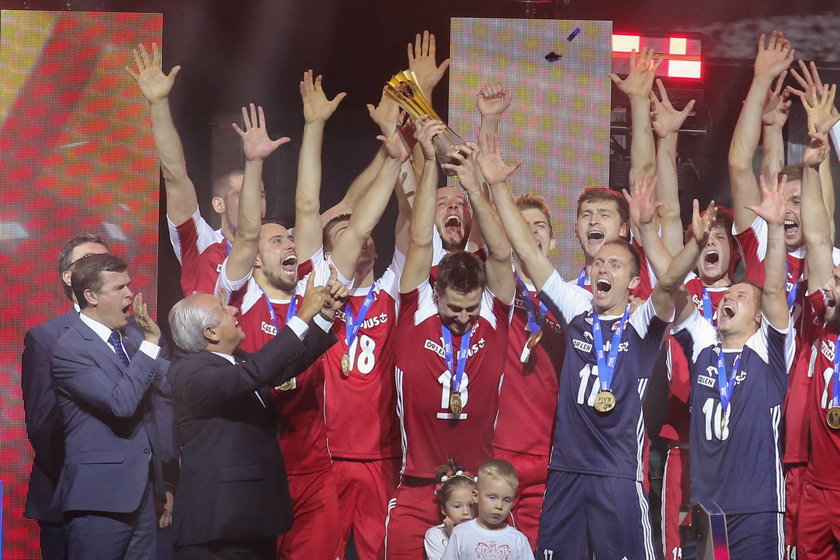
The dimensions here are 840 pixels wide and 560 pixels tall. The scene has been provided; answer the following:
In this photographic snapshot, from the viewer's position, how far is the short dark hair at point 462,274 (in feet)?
15.2

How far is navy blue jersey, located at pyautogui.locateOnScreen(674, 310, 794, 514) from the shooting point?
471cm

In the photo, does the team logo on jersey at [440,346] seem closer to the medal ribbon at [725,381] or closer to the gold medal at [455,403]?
the gold medal at [455,403]

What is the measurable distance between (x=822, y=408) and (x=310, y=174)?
2328mm

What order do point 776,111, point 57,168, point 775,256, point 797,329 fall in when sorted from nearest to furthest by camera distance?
point 775,256
point 797,329
point 776,111
point 57,168

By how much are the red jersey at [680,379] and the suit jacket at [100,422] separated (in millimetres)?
2249

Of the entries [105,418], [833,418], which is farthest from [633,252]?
[105,418]

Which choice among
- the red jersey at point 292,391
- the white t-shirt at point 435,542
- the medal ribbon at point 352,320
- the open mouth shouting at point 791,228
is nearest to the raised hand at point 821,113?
the open mouth shouting at point 791,228

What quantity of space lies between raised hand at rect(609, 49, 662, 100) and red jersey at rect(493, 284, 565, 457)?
108 cm

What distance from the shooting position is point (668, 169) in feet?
16.9

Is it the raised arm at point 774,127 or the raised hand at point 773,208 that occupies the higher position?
the raised arm at point 774,127

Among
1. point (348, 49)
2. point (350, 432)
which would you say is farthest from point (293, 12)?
point (350, 432)

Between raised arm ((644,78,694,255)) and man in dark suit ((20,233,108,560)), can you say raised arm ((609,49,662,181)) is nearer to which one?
raised arm ((644,78,694,255))

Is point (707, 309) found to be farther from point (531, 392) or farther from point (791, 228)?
point (531, 392)

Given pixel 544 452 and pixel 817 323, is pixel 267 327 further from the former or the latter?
pixel 817 323
